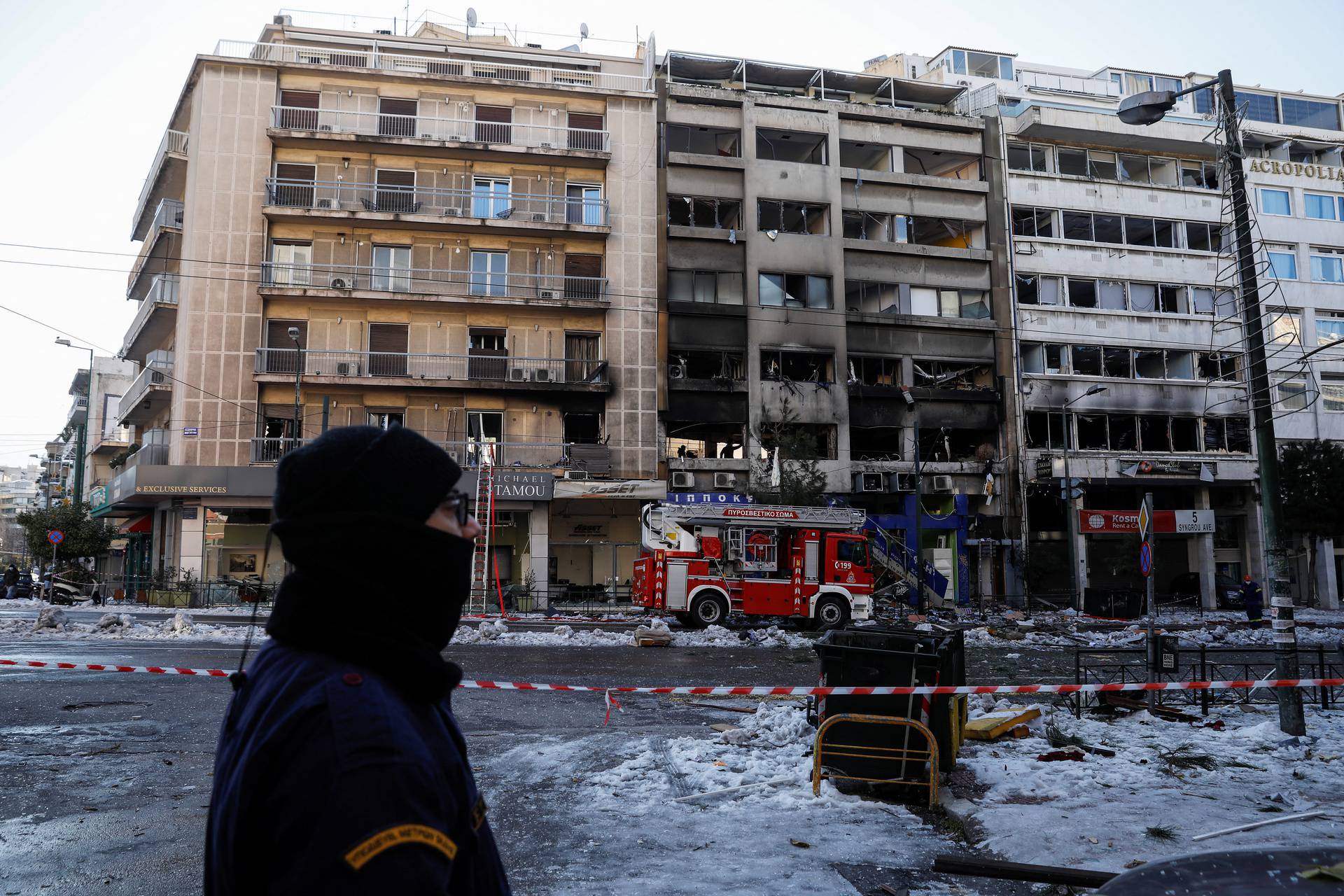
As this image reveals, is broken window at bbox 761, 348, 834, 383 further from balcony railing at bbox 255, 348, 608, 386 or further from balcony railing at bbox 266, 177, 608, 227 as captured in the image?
balcony railing at bbox 266, 177, 608, 227

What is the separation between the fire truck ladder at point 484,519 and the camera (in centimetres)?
2925

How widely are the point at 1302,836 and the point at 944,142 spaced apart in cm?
3882

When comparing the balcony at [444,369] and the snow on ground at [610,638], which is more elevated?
the balcony at [444,369]

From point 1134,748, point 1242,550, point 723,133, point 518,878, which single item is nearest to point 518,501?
point 723,133

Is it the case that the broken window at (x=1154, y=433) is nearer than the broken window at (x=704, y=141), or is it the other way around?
the broken window at (x=704, y=141)

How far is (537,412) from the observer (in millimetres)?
35031

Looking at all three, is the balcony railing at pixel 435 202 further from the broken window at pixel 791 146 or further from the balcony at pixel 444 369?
the broken window at pixel 791 146

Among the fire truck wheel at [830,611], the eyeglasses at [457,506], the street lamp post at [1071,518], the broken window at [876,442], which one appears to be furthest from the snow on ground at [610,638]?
the broken window at [876,442]

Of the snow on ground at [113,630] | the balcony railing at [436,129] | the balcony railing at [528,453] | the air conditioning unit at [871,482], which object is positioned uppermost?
the balcony railing at [436,129]

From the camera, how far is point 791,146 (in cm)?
4097

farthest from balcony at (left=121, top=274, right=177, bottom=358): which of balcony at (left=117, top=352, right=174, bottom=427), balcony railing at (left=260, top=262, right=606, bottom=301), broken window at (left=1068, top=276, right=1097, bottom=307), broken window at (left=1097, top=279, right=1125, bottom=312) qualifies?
broken window at (left=1097, top=279, right=1125, bottom=312)

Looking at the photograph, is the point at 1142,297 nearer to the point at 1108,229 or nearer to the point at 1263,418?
the point at 1108,229

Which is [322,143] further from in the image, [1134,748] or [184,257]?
[1134,748]

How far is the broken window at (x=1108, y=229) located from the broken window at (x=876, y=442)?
12874 millimetres
